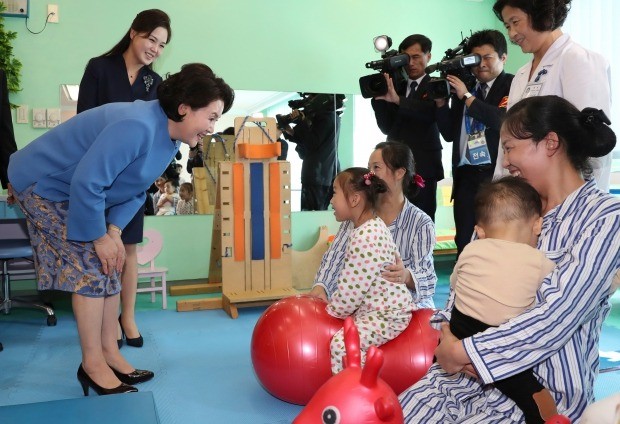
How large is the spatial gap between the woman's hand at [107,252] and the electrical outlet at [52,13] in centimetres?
296

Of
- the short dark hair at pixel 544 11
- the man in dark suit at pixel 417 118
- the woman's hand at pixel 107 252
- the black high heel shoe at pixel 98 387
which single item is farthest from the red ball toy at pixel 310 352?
the man in dark suit at pixel 417 118

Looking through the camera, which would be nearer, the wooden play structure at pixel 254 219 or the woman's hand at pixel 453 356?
the woman's hand at pixel 453 356

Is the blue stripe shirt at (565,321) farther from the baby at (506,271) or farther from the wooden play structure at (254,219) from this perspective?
the wooden play structure at (254,219)

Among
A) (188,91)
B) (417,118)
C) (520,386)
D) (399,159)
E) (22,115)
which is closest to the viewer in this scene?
(520,386)

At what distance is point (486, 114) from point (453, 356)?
5.52ft

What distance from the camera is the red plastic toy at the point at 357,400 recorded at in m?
1.19

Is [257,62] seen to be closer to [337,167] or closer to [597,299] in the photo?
[337,167]

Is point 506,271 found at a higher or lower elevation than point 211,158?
lower

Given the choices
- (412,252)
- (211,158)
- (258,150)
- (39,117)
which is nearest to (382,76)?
(258,150)

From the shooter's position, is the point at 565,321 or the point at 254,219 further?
the point at 254,219

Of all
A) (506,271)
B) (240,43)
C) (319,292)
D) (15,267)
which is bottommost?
(15,267)

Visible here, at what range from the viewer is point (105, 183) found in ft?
6.35

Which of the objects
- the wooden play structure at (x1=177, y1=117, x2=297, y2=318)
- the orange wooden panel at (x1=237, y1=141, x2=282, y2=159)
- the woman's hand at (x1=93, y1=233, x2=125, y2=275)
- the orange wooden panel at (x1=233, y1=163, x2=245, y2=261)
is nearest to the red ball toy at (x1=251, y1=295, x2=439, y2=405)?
the woman's hand at (x1=93, y1=233, x2=125, y2=275)

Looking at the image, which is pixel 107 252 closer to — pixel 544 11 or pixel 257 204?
pixel 544 11
